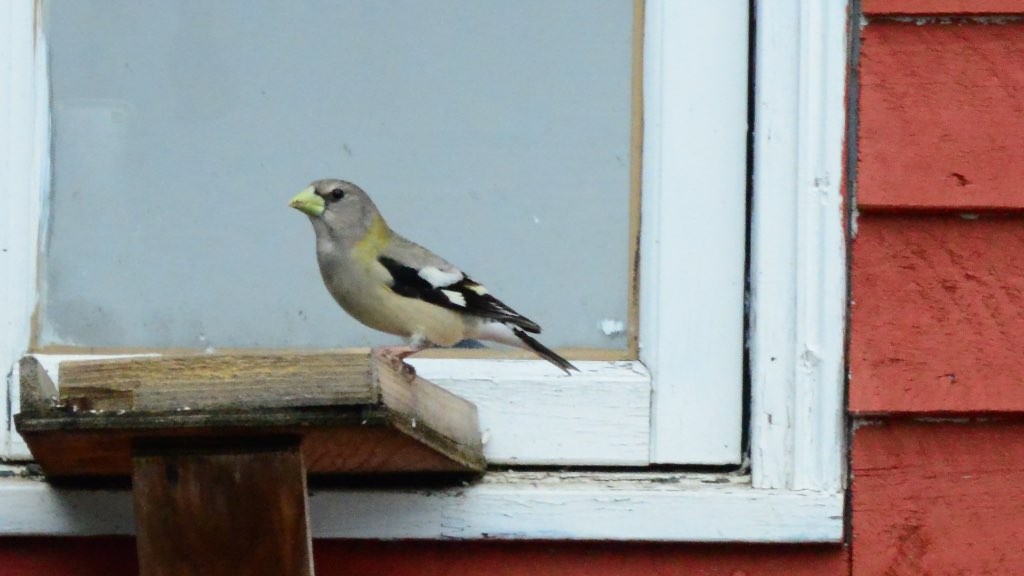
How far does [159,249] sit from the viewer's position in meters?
2.41

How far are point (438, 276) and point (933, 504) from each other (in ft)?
2.60

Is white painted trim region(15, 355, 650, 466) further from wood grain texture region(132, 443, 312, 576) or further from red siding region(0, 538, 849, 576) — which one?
wood grain texture region(132, 443, 312, 576)

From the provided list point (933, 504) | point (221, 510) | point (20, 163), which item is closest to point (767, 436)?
point (933, 504)

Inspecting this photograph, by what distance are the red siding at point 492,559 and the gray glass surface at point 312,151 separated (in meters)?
0.32

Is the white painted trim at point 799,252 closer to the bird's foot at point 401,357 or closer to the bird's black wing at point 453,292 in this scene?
the bird's black wing at point 453,292

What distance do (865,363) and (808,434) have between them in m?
0.13

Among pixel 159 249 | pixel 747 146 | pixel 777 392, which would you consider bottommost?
pixel 777 392

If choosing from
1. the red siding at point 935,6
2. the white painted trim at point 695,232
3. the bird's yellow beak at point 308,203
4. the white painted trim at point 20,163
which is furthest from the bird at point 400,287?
the red siding at point 935,6

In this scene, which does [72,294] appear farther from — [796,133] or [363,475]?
[796,133]

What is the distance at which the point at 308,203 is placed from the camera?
7.81 ft

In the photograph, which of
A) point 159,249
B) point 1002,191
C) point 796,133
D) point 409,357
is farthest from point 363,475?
point 1002,191

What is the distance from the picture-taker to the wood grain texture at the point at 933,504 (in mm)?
2238

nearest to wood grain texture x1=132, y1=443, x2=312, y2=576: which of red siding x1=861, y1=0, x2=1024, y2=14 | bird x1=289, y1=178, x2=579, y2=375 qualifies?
bird x1=289, y1=178, x2=579, y2=375

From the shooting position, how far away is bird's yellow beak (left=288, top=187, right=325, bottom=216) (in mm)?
2369
